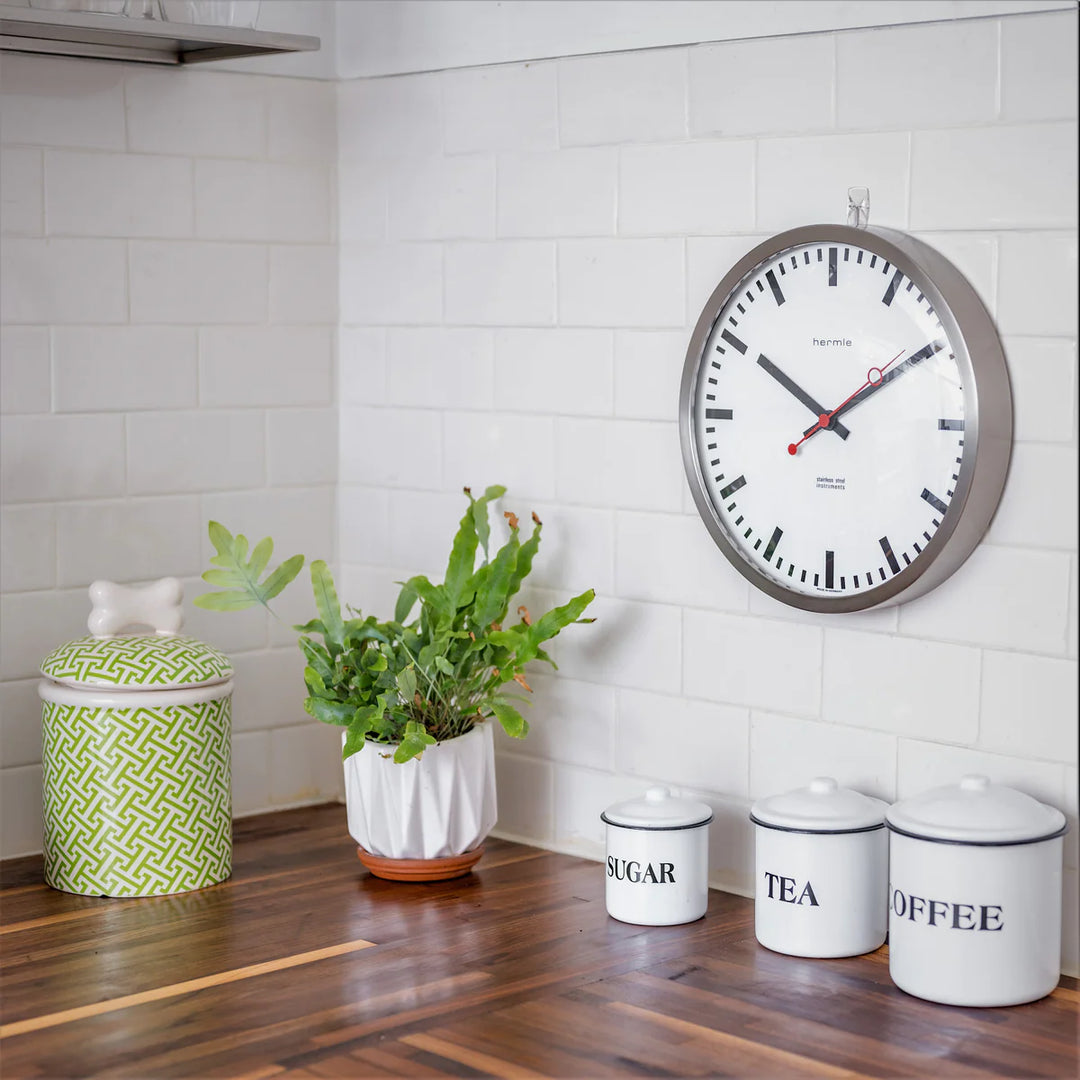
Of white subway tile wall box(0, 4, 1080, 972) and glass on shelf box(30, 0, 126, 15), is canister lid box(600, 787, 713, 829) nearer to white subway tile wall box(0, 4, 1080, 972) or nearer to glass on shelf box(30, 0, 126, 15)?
white subway tile wall box(0, 4, 1080, 972)

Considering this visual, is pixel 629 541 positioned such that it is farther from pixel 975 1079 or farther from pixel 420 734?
pixel 975 1079

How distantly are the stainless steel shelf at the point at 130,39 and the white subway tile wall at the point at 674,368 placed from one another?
263 mm

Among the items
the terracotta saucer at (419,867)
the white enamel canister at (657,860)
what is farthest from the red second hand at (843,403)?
the terracotta saucer at (419,867)

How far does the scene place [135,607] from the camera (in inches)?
80.5

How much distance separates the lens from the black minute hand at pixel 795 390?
5.92 ft

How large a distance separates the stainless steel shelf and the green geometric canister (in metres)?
0.64

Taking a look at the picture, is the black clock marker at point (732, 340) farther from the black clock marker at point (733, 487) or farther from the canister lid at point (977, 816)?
the canister lid at point (977, 816)

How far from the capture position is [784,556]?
6.11 ft

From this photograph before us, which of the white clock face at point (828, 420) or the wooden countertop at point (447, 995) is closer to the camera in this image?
the wooden countertop at point (447, 995)

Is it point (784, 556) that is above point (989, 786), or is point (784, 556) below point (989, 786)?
above

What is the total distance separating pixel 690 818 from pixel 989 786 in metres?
0.34

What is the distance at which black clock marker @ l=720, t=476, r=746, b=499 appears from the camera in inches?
74.7

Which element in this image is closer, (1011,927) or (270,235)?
(1011,927)

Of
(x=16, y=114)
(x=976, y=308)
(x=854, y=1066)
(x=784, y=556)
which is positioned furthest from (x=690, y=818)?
(x=16, y=114)
